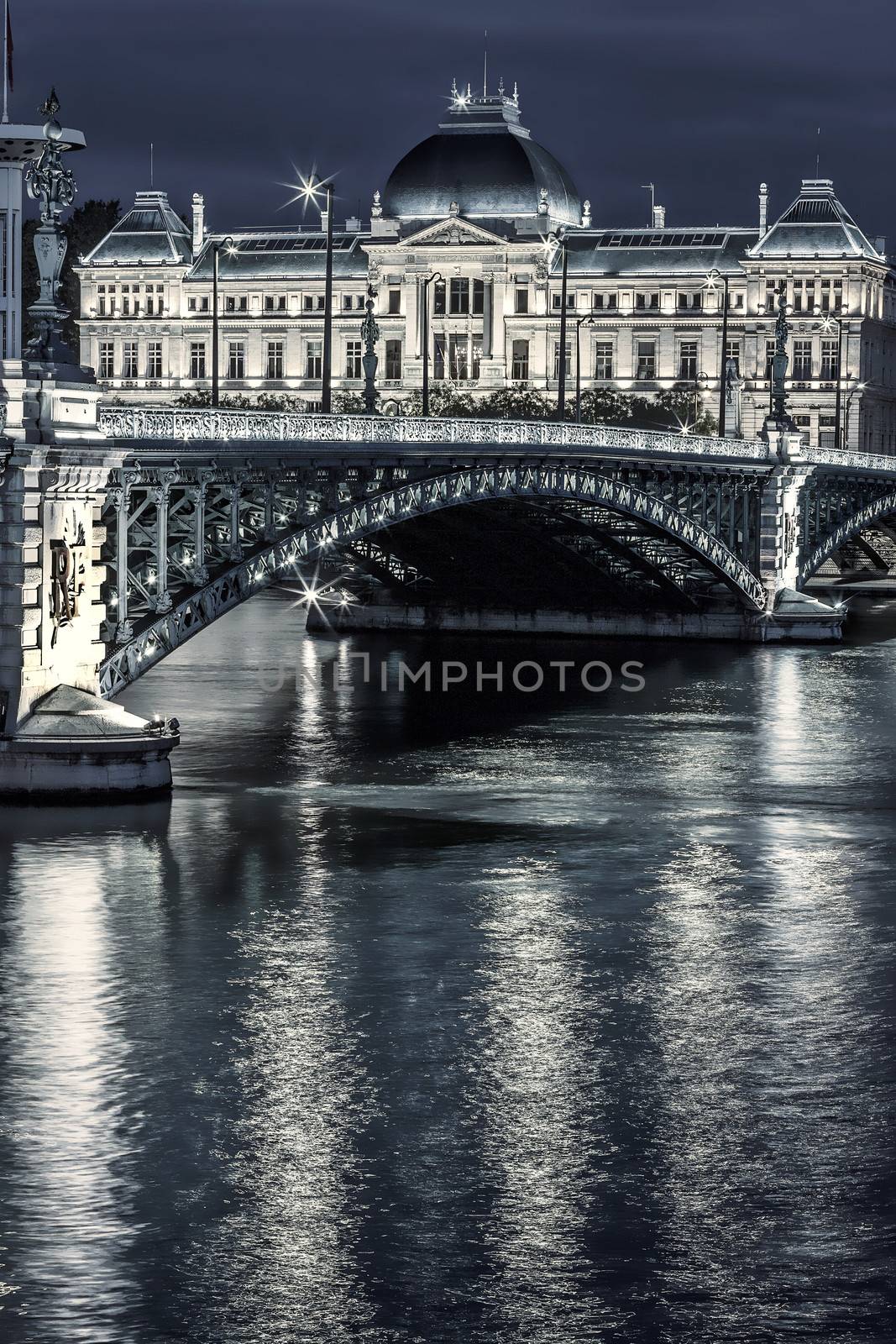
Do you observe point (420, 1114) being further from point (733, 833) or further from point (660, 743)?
point (660, 743)

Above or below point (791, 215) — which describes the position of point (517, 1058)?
below

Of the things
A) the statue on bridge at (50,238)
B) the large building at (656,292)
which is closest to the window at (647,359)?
the large building at (656,292)

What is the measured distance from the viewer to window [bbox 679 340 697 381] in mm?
195750

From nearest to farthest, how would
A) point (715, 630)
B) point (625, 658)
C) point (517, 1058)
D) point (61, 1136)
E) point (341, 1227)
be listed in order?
point (341, 1227), point (61, 1136), point (517, 1058), point (625, 658), point (715, 630)

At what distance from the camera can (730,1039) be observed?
27688 millimetres

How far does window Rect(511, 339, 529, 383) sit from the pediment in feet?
16.5

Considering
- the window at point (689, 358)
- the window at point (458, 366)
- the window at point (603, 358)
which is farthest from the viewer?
the window at point (603, 358)

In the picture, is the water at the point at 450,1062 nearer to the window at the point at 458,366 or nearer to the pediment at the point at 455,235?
the window at the point at 458,366

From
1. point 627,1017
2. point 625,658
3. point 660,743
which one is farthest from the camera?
point 625,658

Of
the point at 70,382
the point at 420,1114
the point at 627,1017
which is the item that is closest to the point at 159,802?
the point at 70,382

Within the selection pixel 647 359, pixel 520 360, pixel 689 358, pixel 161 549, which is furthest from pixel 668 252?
pixel 161 549

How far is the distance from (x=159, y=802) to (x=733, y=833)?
10.2 meters

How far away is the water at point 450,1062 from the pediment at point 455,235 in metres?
149

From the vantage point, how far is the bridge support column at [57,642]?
42.6m
